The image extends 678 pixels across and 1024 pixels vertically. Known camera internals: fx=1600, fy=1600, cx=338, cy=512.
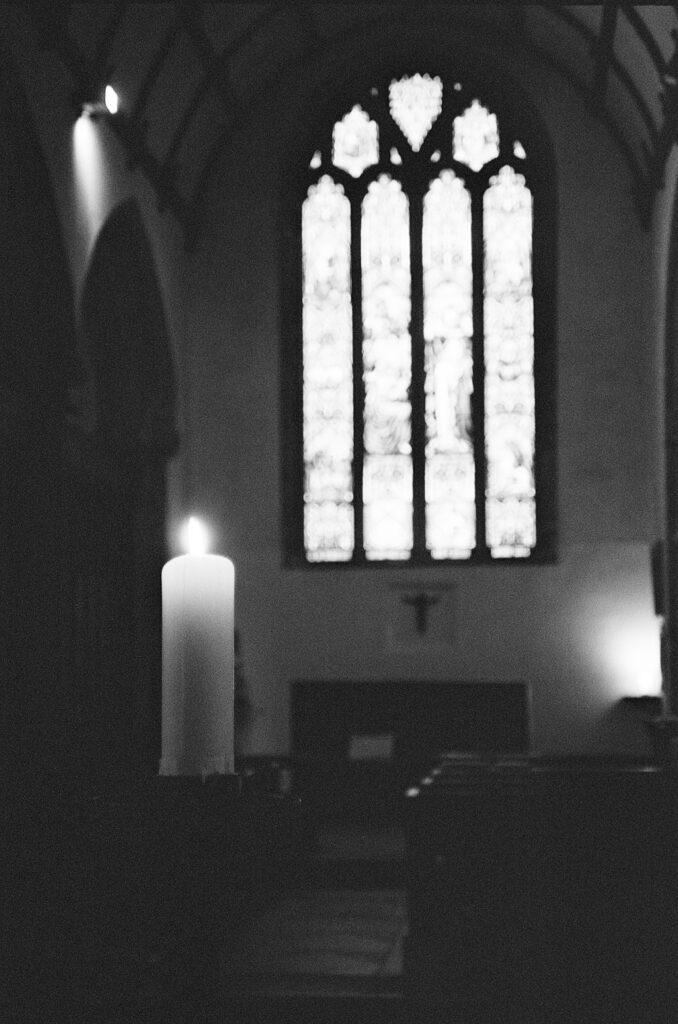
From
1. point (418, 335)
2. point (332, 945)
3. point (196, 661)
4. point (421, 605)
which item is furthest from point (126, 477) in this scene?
point (196, 661)

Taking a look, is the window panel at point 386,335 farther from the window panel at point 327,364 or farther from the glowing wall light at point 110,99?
the glowing wall light at point 110,99

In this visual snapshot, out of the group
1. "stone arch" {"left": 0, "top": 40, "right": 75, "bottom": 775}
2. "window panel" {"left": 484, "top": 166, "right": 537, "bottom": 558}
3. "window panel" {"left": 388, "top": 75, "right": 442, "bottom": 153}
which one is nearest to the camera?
"stone arch" {"left": 0, "top": 40, "right": 75, "bottom": 775}

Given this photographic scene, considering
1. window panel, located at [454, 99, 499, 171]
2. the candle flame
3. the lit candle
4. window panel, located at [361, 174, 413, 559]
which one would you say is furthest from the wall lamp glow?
the lit candle

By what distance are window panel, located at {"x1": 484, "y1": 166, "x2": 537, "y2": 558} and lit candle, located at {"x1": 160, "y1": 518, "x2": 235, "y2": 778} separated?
1131cm

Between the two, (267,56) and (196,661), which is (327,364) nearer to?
(267,56)

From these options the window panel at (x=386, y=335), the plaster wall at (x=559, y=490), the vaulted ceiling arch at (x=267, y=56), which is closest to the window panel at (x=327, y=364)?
the window panel at (x=386, y=335)

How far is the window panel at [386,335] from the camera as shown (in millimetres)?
12828

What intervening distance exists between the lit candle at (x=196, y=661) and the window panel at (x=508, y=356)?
37.1 feet

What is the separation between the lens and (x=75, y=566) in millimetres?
9734

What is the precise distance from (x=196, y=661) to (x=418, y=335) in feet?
37.8

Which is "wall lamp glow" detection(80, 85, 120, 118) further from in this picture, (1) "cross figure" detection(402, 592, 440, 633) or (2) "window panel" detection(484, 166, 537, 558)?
(1) "cross figure" detection(402, 592, 440, 633)

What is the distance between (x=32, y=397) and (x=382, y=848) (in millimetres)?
3890

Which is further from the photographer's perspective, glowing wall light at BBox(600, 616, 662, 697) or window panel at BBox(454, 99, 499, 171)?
window panel at BBox(454, 99, 499, 171)

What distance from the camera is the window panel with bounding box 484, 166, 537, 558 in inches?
499
